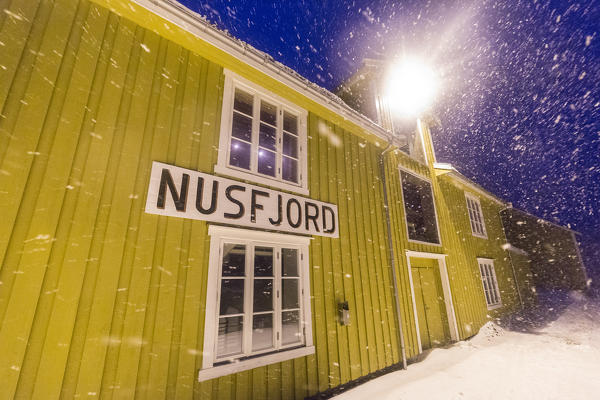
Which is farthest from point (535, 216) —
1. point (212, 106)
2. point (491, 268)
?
point (212, 106)

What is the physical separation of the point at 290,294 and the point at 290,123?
11.2 feet

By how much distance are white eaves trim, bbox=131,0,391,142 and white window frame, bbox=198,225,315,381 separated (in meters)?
2.81

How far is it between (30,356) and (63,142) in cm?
211

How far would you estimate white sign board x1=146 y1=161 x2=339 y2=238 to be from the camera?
3.30 metres

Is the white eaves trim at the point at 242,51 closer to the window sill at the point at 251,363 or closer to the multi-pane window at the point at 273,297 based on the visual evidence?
the multi-pane window at the point at 273,297

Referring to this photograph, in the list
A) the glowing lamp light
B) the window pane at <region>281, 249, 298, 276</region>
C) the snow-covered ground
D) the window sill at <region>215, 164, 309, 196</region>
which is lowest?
the snow-covered ground

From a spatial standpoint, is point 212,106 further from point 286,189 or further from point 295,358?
point 295,358

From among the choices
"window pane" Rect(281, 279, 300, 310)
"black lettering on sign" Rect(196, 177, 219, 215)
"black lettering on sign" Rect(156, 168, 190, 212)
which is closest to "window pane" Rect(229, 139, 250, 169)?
"black lettering on sign" Rect(196, 177, 219, 215)

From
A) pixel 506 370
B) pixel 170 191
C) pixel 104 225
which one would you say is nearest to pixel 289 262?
pixel 170 191

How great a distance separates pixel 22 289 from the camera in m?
2.33

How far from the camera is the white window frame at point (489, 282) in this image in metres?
10.2

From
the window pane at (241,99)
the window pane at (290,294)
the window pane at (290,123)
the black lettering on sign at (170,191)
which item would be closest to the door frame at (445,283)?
the window pane at (290,294)

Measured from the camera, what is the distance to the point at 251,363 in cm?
343

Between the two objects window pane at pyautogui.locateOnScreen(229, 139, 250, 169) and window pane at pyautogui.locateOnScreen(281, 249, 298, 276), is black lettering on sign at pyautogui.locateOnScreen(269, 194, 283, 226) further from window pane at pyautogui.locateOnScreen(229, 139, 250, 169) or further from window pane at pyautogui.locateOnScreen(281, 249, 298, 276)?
window pane at pyautogui.locateOnScreen(229, 139, 250, 169)
